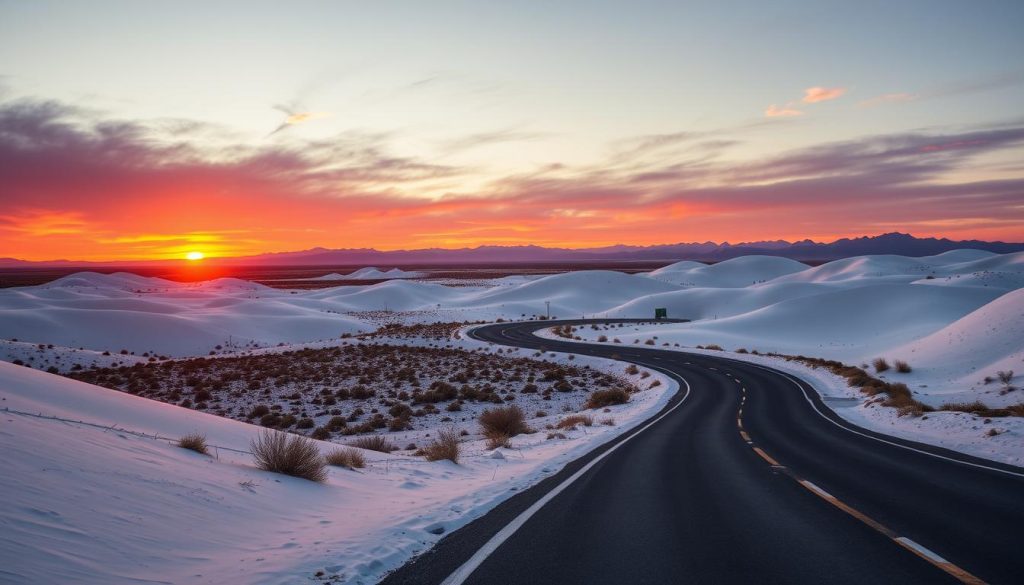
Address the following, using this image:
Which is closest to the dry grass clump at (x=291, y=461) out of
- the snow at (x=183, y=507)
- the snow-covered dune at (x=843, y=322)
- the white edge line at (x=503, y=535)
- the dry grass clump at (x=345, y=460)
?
the snow at (x=183, y=507)

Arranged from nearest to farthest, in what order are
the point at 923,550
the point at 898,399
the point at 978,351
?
the point at 923,550
the point at 898,399
the point at 978,351

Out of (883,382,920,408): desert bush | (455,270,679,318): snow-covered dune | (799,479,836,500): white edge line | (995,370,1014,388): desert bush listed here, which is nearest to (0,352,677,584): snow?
(799,479,836,500): white edge line

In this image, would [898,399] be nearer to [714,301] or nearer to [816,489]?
[816,489]

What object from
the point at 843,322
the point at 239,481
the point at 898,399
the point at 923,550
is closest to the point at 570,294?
the point at 843,322

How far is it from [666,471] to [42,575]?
8856mm

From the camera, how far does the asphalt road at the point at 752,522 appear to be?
530 cm

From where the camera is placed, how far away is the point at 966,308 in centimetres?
6656

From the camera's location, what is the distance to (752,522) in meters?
6.94

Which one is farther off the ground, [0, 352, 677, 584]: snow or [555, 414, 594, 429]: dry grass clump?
[0, 352, 677, 584]: snow

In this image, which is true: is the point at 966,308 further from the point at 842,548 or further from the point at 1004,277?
the point at 842,548

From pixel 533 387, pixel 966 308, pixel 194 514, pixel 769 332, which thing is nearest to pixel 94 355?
pixel 533 387

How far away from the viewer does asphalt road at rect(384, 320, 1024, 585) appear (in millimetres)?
5301

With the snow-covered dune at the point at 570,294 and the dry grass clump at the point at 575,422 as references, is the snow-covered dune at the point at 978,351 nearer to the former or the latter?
Result: the dry grass clump at the point at 575,422

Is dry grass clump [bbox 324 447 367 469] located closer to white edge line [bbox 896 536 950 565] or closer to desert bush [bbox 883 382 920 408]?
white edge line [bbox 896 536 950 565]
